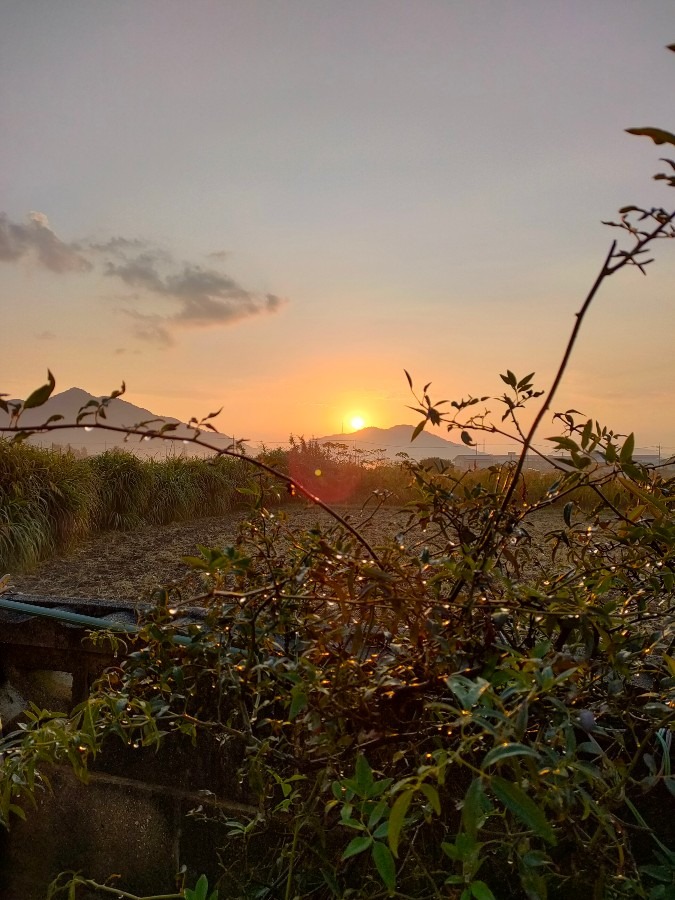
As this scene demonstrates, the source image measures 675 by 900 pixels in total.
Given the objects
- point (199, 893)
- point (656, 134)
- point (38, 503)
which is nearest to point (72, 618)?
point (199, 893)

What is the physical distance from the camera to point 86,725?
0.88 m

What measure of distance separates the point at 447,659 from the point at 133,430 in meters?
0.37

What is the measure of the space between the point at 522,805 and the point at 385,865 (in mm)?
169

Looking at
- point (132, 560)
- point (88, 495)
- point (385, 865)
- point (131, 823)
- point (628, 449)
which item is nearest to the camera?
point (385, 865)

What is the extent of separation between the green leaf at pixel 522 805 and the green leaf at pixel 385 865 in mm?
151

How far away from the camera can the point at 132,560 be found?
646 cm

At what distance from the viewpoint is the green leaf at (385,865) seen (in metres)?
A: 0.55

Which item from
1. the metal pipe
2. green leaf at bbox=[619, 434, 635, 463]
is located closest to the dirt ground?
the metal pipe

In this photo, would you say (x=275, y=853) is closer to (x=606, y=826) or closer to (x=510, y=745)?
(x=606, y=826)

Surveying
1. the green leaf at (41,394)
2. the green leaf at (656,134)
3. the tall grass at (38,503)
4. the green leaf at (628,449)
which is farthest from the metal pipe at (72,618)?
the tall grass at (38,503)

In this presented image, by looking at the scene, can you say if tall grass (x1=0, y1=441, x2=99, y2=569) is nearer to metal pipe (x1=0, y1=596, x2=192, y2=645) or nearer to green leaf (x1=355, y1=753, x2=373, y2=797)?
metal pipe (x1=0, y1=596, x2=192, y2=645)

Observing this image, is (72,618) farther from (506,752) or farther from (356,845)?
(506,752)

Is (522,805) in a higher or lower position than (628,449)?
lower

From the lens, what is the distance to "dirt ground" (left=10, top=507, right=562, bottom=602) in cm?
528
